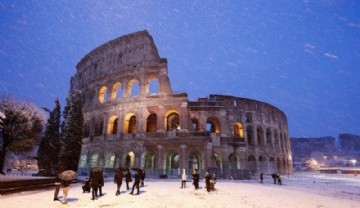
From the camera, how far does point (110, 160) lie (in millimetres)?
30594

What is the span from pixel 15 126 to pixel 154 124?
16.6 m

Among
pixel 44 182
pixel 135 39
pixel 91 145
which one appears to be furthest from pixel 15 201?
pixel 135 39

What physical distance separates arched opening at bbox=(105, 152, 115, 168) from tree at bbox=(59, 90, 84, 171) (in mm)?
9468

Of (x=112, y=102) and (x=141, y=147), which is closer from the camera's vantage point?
(x=141, y=147)

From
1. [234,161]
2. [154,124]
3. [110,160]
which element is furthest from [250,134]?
[110,160]

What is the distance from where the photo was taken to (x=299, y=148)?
3447 inches

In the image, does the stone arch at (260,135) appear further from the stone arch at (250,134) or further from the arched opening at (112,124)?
the arched opening at (112,124)

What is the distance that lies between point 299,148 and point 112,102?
7907cm

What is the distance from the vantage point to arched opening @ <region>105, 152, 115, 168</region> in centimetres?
2978

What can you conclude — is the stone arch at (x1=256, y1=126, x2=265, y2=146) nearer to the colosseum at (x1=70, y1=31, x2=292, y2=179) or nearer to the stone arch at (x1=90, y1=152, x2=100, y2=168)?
the colosseum at (x1=70, y1=31, x2=292, y2=179)

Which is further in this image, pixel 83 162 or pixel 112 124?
pixel 83 162

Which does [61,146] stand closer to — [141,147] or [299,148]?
[141,147]

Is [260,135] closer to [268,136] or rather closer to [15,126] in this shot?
[268,136]

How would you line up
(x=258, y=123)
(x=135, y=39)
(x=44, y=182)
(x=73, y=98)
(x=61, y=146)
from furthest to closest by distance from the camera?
(x=258, y=123) < (x=135, y=39) < (x=73, y=98) < (x=61, y=146) < (x=44, y=182)
